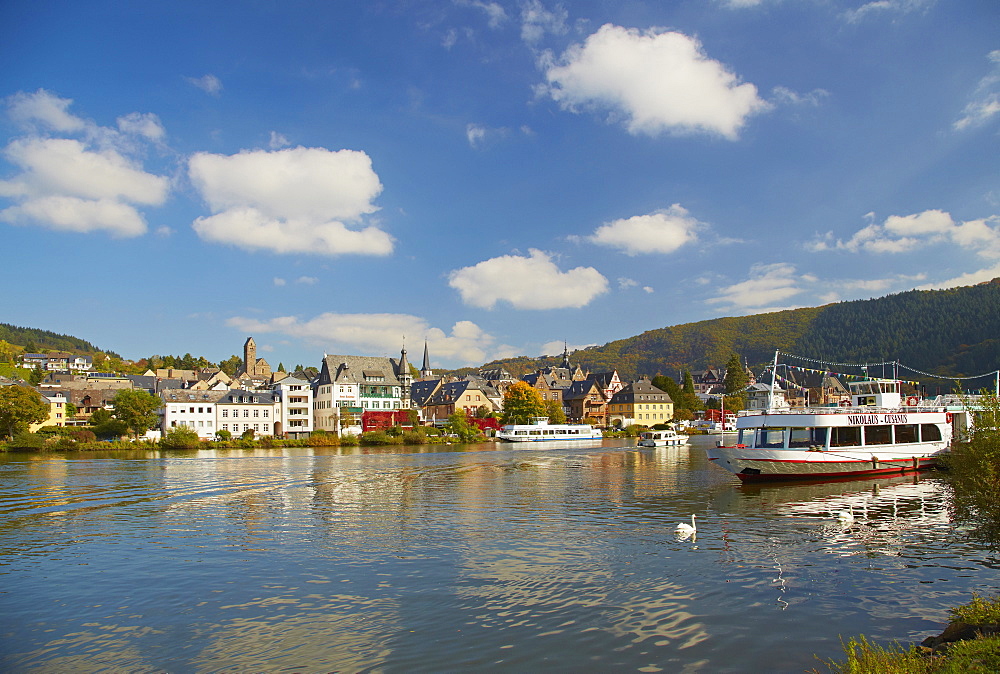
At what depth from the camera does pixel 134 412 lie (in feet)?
279

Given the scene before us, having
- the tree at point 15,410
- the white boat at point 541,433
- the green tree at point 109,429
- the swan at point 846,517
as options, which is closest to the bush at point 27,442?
the tree at point 15,410

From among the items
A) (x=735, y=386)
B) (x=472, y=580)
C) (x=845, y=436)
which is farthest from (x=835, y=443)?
(x=735, y=386)

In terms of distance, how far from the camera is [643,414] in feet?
464

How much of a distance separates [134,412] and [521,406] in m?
60.6

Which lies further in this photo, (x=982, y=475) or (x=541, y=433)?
(x=541, y=433)

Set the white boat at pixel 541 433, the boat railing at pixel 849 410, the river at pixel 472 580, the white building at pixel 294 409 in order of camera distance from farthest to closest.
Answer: the white building at pixel 294 409
the white boat at pixel 541 433
the boat railing at pixel 849 410
the river at pixel 472 580

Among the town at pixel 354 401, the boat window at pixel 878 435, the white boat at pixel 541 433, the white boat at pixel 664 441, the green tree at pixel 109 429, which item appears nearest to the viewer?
the boat window at pixel 878 435

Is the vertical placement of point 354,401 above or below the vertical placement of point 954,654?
above

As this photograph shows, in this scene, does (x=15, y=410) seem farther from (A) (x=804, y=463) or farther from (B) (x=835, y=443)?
(B) (x=835, y=443)

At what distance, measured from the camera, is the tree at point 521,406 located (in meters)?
116

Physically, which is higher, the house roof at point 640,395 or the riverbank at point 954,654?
the house roof at point 640,395

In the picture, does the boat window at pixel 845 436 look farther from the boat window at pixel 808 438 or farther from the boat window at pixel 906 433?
the boat window at pixel 906 433

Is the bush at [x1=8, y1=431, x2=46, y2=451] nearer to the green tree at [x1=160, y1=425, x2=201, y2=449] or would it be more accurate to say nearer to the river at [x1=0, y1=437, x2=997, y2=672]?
the green tree at [x1=160, y1=425, x2=201, y2=449]

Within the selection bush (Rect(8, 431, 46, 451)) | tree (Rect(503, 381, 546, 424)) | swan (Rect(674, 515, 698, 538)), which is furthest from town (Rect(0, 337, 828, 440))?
swan (Rect(674, 515, 698, 538))
